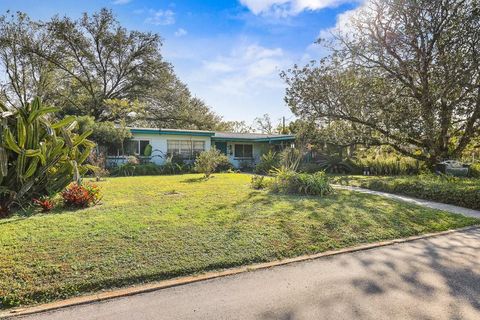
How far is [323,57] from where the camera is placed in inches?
612

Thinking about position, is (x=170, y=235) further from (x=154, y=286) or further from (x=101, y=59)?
(x=101, y=59)

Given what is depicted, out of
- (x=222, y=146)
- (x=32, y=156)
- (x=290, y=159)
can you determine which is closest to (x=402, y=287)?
(x=32, y=156)

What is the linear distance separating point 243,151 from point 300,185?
1393cm

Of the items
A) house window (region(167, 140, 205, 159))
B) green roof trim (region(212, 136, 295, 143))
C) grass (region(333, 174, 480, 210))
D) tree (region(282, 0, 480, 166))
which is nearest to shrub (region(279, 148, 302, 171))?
grass (region(333, 174, 480, 210))

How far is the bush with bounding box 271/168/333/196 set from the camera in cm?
854

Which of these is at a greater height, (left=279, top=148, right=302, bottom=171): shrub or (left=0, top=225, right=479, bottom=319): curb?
(left=279, top=148, right=302, bottom=171): shrub

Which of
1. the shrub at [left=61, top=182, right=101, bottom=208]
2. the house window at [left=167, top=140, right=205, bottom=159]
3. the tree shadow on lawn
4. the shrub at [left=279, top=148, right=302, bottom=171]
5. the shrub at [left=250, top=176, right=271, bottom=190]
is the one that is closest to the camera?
the tree shadow on lawn

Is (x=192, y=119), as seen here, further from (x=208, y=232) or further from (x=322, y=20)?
(x=208, y=232)

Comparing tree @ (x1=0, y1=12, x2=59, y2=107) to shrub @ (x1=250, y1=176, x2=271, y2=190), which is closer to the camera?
shrub @ (x1=250, y1=176, x2=271, y2=190)

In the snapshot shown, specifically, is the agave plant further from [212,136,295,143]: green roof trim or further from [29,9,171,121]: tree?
[29,9,171,121]: tree

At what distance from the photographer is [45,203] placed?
596cm

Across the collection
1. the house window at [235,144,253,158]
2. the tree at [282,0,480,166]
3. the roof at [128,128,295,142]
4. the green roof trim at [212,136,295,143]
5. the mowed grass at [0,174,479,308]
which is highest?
the tree at [282,0,480,166]

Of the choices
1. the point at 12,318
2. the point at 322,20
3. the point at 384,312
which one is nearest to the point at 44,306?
the point at 12,318

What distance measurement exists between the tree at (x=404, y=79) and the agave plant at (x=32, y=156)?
1298 centimetres
